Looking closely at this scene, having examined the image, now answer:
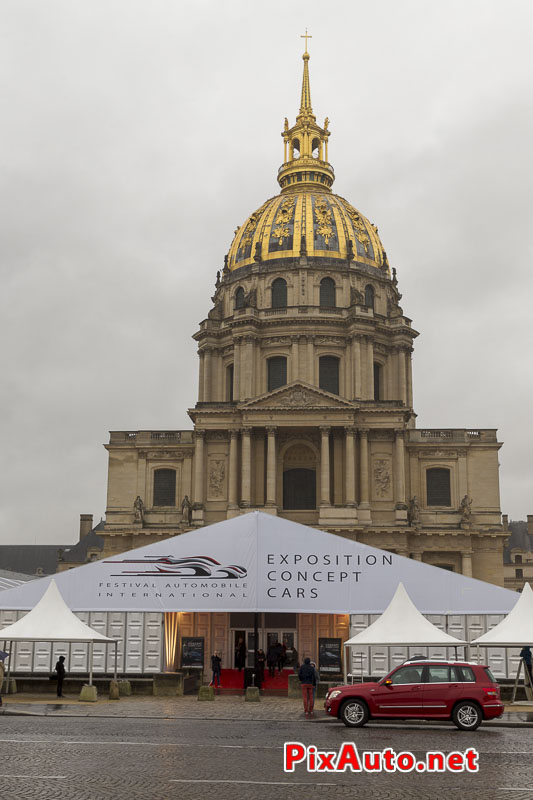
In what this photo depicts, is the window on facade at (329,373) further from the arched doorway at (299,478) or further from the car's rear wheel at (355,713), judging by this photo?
the car's rear wheel at (355,713)

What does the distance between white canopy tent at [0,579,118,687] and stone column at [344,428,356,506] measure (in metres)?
35.9

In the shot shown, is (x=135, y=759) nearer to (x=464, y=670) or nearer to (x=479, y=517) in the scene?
(x=464, y=670)

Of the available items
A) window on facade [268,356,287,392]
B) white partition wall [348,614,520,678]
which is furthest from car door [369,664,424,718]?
window on facade [268,356,287,392]

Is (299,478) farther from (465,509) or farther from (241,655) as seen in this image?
(241,655)

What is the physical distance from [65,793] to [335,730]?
9.45m

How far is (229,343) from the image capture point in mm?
78000

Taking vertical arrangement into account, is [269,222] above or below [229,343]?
above

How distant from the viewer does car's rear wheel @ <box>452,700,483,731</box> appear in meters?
20.9

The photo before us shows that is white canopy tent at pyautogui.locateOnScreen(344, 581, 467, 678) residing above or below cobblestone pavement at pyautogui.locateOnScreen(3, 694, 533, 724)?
above

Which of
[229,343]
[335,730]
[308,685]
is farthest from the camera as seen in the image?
[229,343]

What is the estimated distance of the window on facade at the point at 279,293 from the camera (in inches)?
3044

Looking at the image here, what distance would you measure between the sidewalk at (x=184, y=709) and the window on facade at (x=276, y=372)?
45.3 meters

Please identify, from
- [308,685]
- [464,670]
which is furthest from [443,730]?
[308,685]

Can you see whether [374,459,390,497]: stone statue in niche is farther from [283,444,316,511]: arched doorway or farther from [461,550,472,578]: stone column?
[461,550,472,578]: stone column
